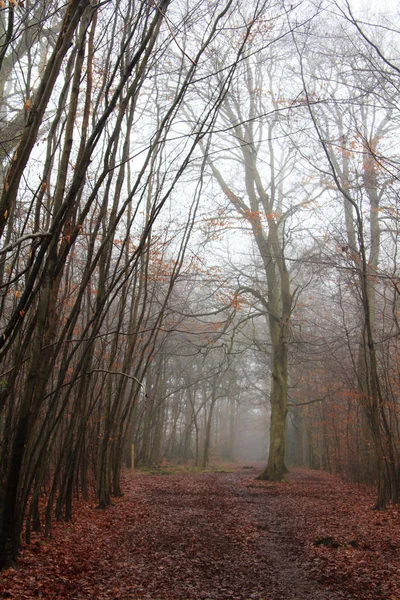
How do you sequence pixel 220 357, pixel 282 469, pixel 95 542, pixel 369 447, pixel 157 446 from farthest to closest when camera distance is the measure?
pixel 220 357
pixel 157 446
pixel 282 469
pixel 369 447
pixel 95 542

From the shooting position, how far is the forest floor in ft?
11.3

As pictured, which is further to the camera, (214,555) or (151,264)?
(151,264)

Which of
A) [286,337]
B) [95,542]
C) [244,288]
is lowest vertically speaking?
[95,542]

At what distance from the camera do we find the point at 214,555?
4.52 m

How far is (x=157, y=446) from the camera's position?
1752cm

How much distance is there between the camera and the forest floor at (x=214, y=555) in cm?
343

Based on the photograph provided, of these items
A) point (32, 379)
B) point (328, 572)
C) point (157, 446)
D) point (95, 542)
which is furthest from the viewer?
point (157, 446)

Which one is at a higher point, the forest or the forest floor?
the forest

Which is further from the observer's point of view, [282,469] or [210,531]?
[282,469]

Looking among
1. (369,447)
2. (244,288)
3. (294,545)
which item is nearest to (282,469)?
(369,447)

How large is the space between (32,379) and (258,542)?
321 centimetres

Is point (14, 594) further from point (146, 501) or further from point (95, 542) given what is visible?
point (146, 501)

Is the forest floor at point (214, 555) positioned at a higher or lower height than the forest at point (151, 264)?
lower

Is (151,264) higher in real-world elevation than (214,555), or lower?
higher
